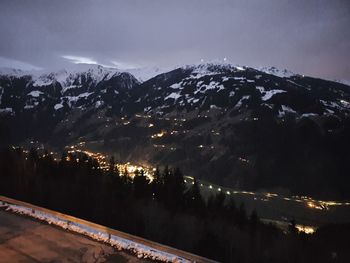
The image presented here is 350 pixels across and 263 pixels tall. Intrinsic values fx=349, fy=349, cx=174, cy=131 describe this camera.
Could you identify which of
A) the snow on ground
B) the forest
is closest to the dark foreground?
the snow on ground

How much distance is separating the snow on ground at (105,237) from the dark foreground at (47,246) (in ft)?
1.08

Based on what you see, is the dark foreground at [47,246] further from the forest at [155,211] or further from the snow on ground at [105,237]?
the forest at [155,211]

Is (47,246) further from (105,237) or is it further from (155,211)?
(155,211)

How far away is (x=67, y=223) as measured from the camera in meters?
14.7

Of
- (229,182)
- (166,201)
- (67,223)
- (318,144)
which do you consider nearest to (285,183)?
(229,182)

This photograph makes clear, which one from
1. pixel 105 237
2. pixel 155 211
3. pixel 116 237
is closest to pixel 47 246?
pixel 105 237

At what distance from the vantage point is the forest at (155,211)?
149 ft

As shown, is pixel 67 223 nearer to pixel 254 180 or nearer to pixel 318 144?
pixel 254 180

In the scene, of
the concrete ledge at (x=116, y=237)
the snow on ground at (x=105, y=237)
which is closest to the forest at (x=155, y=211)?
the snow on ground at (x=105, y=237)

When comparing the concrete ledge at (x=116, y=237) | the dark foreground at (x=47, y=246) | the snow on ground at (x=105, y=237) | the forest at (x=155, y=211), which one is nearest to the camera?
the dark foreground at (x=47, y=246)

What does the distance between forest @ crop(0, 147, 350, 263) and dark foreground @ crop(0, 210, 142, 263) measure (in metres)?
25.7

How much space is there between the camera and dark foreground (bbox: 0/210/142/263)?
11.8 metres

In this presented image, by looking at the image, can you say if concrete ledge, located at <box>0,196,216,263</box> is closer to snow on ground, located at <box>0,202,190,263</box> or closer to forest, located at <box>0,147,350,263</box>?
snow on ground, located at <box>0,202,190,263</box>

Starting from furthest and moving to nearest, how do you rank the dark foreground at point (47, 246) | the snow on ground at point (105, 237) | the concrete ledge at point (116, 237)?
1. the snow on ground at point (105, 237)
2. the concrete ledge at point (116, 237)
3. the dark foreground at point (47, 246)
